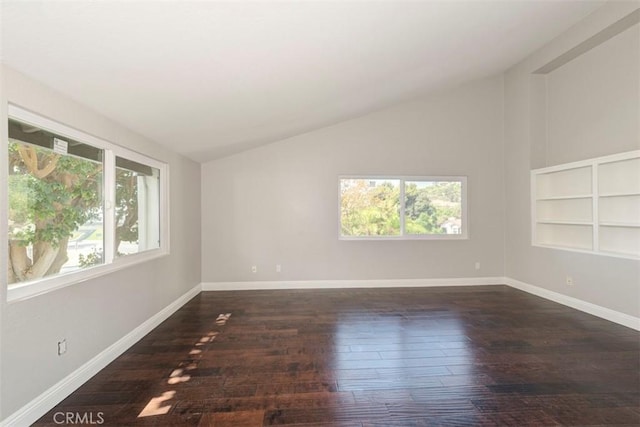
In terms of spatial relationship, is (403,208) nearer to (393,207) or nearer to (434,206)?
(393,207)

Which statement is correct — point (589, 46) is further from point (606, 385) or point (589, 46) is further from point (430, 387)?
point (430, 387)

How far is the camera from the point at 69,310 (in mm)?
2156

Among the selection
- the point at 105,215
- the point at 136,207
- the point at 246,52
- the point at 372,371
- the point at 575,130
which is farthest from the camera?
the point at 575,130

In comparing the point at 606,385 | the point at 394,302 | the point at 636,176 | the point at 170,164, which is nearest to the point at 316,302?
the point at 394,302

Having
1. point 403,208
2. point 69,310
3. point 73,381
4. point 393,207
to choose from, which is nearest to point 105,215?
point 69,310

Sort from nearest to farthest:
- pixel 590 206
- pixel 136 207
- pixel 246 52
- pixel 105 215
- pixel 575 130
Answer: pixel 246 52
pixel 105 215
pixel 136 207
pixel 590 206
pixel 575 130

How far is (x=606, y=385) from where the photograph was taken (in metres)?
2.25

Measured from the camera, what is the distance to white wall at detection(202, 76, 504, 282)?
513 cm

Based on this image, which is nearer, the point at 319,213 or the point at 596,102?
the point at 596,102

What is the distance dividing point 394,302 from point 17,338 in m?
3.89

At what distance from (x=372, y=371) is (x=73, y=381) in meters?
2.23

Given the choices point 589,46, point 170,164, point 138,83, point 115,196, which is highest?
point 589,46

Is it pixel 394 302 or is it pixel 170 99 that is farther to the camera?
pixel 394 302

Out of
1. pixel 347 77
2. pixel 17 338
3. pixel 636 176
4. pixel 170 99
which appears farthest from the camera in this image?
pixel 636 176
